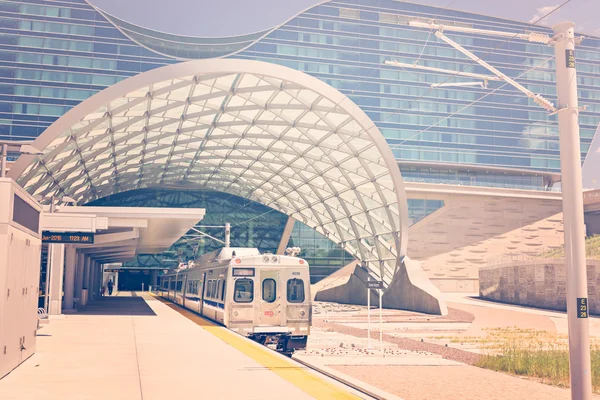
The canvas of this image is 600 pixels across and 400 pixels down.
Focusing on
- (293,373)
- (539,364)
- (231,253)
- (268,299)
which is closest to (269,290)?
(268,299)

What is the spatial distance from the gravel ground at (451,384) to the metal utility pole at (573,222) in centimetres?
254

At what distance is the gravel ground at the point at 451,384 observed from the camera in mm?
11930

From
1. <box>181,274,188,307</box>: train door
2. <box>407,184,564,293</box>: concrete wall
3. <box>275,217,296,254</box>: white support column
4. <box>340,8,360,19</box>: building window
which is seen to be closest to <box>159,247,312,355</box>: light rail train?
<box>181,274,188,307</box>: train door

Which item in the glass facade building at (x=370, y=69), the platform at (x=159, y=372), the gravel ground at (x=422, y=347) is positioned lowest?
the gravel ground at (x=422, y=347)

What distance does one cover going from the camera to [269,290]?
22.7 m

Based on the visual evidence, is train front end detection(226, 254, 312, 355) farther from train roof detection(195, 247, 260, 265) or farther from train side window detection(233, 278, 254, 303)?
train roof detection(195, 247, 260, 265)

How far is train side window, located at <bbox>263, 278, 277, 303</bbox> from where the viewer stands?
2262cm

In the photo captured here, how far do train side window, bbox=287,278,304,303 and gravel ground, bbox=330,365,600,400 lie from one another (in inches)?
289

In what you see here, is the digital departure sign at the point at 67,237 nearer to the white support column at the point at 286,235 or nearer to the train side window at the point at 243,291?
the train side window at the point at 243,291

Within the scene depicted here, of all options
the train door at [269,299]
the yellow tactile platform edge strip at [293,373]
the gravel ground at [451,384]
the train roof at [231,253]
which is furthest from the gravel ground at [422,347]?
the yellow tactile platform edge strip at [293,373]

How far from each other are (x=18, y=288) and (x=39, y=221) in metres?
2.76

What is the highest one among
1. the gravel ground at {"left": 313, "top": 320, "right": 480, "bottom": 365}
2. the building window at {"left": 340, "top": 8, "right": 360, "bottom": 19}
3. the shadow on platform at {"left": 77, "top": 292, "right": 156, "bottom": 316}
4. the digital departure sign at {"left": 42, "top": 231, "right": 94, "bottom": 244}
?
the building window at {"left": 340, "top": 8, "right": 360, "bottom": 19}

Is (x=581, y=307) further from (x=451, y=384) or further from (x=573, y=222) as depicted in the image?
(x=451, y=384)

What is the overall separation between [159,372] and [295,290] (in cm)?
1103
